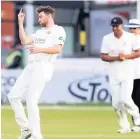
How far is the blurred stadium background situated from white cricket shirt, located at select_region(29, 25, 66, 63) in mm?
3987

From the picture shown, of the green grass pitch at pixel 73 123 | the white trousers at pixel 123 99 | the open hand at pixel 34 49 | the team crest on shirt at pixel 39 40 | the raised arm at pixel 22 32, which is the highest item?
the raised arm at pixel 22 32

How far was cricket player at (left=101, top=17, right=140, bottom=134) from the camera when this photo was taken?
13.7 metres

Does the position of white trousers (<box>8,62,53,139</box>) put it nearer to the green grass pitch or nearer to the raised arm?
the raised arm

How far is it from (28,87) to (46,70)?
351mm

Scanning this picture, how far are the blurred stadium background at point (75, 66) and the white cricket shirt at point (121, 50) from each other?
2057 millimetres

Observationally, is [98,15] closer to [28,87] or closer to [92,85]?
[92,85]

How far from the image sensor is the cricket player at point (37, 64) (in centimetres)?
1148

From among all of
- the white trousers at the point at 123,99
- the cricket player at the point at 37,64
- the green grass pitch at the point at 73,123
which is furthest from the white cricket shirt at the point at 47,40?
the white trousers at the point at 123,99

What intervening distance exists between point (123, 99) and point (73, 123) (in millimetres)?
2466

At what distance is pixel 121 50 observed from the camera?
13.7m

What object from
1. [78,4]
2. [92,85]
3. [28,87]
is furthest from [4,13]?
[28,87]

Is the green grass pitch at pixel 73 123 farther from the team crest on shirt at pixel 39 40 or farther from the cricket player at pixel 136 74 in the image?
the team crest on shirt at pixel 39 40

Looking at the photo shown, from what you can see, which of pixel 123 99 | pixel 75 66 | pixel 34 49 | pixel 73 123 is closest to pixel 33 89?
pixel 34 49

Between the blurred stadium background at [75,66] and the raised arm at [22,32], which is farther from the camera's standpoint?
the blurred stadium background at [75,66]
